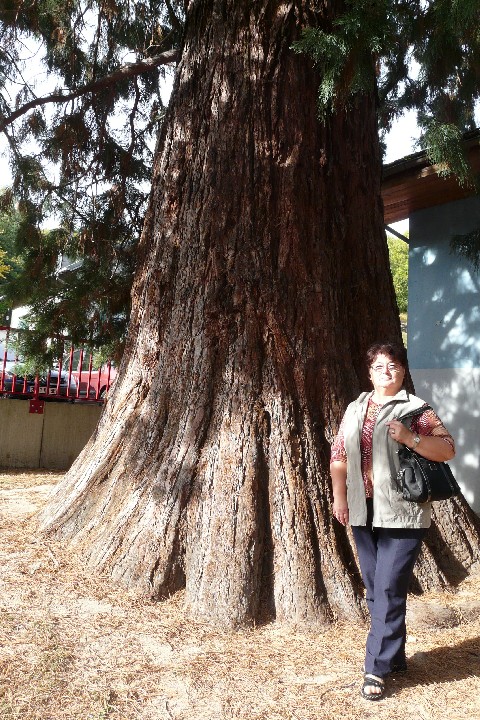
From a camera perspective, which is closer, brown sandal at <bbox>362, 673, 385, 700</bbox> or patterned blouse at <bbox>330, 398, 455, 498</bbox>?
brown sandal at <bbox>362, 673, 385, 700</bbox>

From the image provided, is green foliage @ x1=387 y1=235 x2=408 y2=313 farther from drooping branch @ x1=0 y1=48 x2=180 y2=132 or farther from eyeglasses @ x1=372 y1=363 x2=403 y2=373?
eyeglasses @ x1=372 y1=363 x2=403 y2=373

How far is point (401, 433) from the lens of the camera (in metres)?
3.14

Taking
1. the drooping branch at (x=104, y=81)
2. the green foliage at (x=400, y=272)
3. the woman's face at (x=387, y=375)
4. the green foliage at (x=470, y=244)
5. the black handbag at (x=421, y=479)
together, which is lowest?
the black handbag at (x=421, y=479)

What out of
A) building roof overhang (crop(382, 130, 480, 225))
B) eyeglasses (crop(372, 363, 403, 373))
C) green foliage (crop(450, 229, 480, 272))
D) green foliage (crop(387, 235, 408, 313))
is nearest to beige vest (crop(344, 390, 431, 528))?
eyeglasses (crop(372, 363, 403, 373))

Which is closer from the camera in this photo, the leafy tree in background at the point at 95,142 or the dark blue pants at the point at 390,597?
the dark blue pants at the point at 390,597

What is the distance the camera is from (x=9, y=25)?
7.39 metres

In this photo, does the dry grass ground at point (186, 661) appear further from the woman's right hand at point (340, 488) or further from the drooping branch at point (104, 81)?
the drooping branch at point (104, 81)

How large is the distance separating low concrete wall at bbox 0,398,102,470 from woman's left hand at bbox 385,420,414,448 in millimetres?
7827

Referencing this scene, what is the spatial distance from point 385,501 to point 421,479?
0.64 feet

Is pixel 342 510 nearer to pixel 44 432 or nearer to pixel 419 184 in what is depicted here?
pixel 419 184

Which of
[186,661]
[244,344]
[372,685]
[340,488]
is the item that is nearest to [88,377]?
[244,344]

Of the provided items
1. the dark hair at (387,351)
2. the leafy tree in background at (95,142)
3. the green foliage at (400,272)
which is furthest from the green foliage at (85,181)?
the green foliage at (400,272)

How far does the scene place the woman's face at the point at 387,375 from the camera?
3.37m

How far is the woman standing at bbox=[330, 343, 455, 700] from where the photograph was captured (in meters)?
3.18
